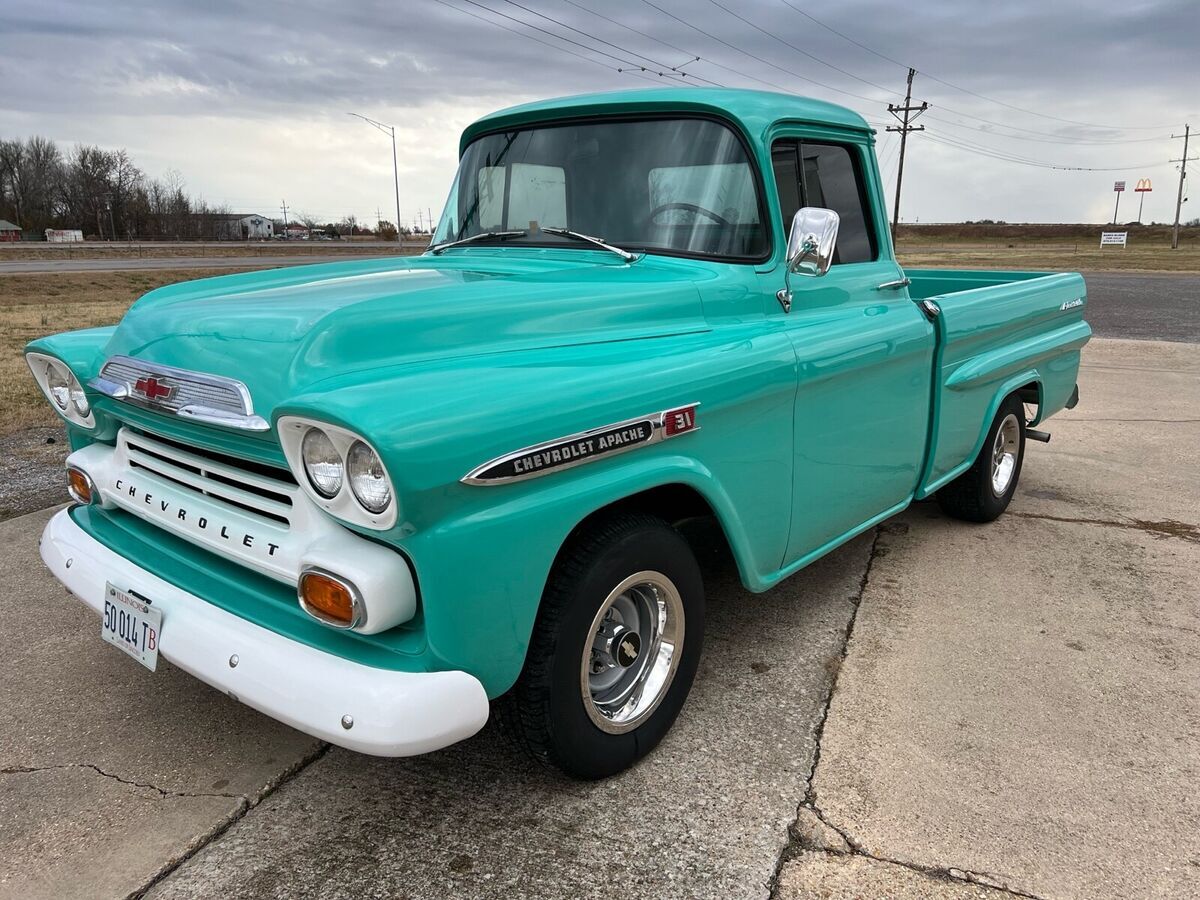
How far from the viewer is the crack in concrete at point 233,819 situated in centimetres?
208

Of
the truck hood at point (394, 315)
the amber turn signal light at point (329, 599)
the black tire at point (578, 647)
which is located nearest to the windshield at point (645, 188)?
the truck hood at point (394, 315)

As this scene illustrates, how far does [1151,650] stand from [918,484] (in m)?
1.03

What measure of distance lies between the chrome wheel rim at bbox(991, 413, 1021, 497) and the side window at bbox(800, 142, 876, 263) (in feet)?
5.27

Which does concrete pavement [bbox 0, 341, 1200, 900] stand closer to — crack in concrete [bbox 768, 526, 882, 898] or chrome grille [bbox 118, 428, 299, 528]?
crack in concrete [bbox 768, 526, 882, 898]

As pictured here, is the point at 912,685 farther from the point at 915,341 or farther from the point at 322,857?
the point at 322,857

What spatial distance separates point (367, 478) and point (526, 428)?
0.36m

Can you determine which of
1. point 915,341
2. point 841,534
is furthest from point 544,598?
point 915,341

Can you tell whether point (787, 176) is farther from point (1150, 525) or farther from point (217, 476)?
point (1150, 525)

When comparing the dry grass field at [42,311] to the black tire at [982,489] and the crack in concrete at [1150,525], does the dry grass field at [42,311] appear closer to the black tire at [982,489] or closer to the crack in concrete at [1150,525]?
the black tire at [982,489]

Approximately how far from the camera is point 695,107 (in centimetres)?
295

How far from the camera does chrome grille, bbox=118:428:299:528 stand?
2.07m

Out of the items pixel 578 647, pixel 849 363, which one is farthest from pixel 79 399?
pixel 849 363

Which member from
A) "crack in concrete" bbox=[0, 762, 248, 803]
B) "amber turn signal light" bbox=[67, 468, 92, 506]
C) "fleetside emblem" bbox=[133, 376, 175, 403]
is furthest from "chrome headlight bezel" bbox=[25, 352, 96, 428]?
"crack in concrete" bbox=[0, 762, 248, 803]

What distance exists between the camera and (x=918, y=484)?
374 cm
